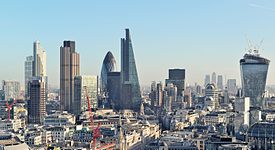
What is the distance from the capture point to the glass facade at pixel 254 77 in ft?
158

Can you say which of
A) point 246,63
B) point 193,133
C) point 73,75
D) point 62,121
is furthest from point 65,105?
point 193,133

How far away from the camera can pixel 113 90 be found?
7381cm

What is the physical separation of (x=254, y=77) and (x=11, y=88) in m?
47.8

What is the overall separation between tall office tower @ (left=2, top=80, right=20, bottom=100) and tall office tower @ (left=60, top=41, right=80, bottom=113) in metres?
18.0

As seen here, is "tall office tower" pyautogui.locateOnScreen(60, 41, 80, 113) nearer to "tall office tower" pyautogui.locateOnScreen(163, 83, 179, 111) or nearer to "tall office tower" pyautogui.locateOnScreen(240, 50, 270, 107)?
"tall office tower" pyautogui.locateOnScreen(163, 83, 179, 111)

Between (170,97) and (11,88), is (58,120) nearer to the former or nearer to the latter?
(170,97)

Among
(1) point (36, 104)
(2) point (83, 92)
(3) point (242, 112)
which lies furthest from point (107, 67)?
(3) point (242, 112)

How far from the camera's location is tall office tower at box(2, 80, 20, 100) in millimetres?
82750

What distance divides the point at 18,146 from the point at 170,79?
5531cm

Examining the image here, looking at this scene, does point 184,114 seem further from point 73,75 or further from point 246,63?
point 73,75

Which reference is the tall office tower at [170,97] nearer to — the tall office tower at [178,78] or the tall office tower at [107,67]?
the tall office tower at [178,78]

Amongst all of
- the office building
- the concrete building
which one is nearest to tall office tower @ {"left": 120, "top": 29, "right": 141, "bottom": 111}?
the concrete building

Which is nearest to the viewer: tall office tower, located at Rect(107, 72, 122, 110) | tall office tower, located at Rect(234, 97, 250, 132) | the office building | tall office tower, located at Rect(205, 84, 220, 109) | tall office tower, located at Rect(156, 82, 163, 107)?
the office building

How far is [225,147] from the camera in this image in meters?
26.4
